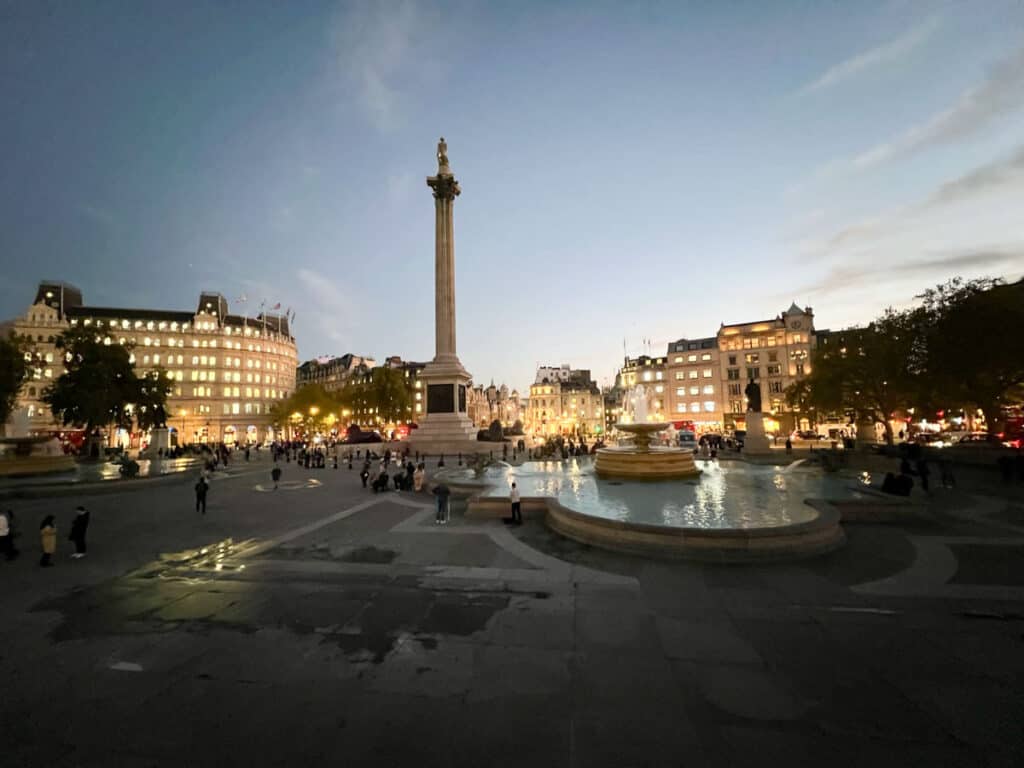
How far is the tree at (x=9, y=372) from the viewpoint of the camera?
35500 mm

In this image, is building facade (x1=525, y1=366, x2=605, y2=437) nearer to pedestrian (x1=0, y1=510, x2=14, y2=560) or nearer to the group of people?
the group of people

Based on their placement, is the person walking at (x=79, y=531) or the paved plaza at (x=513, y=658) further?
the person walking at (x=79, y=531)

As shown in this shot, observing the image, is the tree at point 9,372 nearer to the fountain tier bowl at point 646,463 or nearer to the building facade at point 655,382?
the fountain tier bowl at point 646,463

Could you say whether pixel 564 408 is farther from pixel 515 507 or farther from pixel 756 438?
pixel 515 507

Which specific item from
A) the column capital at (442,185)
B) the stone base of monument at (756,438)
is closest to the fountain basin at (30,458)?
the column capital at (442,185)

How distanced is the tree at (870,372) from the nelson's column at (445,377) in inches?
1349

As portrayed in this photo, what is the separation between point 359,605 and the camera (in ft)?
26.0

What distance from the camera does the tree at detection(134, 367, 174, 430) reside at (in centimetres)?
4375

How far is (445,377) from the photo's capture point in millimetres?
44594

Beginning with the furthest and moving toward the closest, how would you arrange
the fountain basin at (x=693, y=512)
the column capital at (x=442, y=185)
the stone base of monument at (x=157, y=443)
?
the column capital at (x=442, y=185) → the stone base of monument at (x=157, y=443) → the fountain basin at (x=693, y=512)

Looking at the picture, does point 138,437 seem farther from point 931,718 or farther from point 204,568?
point 931,718

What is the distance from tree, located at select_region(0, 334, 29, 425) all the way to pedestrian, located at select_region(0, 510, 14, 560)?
1462 inches

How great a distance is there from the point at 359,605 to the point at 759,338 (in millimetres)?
92635

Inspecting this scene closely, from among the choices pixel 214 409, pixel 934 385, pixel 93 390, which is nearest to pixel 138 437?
pixel 214 409
